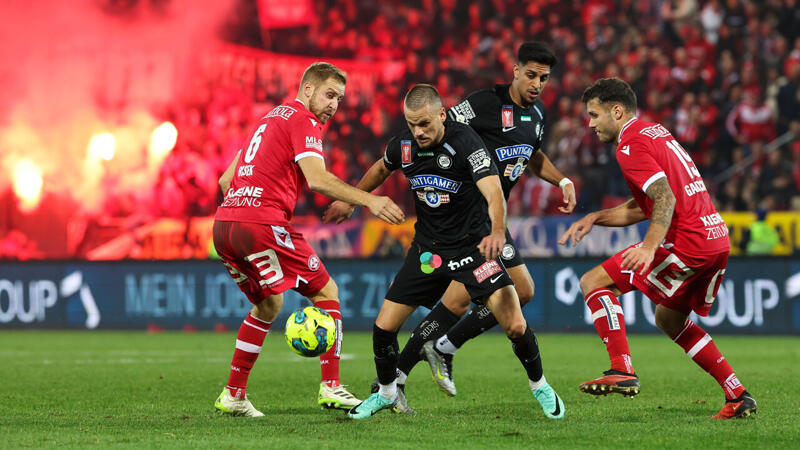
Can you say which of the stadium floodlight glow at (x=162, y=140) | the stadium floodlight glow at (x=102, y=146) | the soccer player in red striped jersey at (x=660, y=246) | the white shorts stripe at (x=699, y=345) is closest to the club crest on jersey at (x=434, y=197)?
the soccer player in red striped jersey at (x=660, y=246)

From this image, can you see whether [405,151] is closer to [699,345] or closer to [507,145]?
[507,145]

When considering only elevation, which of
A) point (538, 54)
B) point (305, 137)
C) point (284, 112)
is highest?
point (538, 54)

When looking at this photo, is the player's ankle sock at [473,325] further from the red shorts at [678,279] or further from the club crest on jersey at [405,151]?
the club crest on jersey at [405,151]

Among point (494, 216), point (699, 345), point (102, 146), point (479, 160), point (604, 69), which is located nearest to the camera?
point (494, 216)

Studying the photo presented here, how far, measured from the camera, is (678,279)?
6258 mm

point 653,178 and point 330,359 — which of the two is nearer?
point 653,178

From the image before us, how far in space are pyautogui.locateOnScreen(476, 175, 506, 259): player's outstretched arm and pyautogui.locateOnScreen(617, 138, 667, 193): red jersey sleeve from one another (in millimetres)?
737

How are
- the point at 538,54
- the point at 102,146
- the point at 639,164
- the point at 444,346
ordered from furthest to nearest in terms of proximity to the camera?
the point at 102,146
the point at 444,346
the point at 538,54
the point at 639,164

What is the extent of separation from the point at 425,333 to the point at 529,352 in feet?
3.76

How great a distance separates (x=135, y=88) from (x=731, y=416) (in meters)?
21.7

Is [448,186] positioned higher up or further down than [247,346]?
higher up

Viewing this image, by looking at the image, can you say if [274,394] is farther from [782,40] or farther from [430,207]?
[782,40]

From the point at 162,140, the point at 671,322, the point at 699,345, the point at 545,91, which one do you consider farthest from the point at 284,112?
the point at 162,140

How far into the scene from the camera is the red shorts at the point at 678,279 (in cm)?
622
